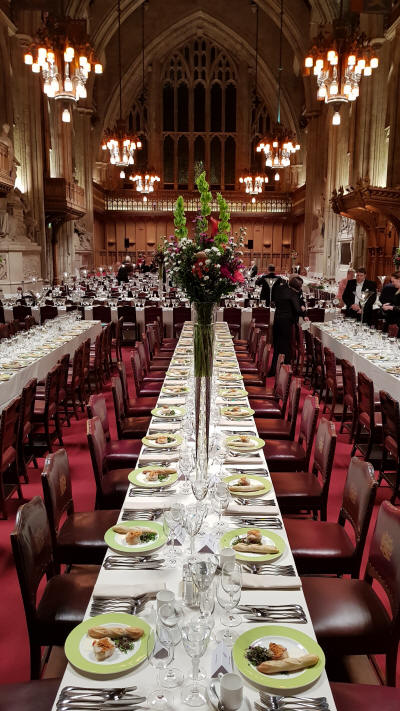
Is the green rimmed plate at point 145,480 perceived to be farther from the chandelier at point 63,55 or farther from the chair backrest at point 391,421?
the chandelier at point 63,55

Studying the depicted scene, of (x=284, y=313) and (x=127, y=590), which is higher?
(x=284, y=313)

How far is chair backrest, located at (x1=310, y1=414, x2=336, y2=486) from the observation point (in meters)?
3.52

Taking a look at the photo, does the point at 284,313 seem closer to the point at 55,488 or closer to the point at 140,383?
the point at 140,383

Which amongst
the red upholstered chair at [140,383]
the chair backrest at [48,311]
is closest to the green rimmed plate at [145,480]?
the red upholstered chair at [140,383]

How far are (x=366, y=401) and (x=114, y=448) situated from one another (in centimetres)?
235

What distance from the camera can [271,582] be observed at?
210cm

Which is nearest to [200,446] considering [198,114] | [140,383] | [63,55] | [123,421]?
[123,421]

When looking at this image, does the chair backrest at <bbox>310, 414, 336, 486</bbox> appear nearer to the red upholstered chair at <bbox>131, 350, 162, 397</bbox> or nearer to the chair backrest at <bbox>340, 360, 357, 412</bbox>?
the chair backrest at <bbox>340, 360, 357, 412</bbox>

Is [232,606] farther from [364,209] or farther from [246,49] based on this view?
[246,49]

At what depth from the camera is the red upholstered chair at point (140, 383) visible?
237 inches

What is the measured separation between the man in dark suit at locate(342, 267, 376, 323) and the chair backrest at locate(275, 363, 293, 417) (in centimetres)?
388

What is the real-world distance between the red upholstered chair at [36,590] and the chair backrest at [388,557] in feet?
4.15

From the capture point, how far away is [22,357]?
6.59 metres

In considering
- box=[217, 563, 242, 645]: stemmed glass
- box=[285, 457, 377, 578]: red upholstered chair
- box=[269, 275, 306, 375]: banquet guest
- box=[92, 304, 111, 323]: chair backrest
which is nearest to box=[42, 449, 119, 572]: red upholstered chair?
box=[285, 457, 377, 578]: red upholstered chair
